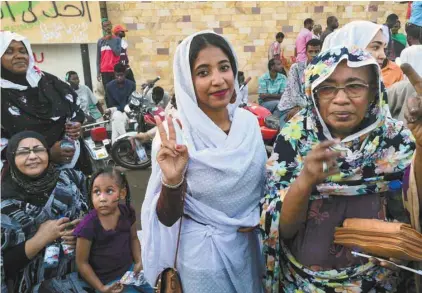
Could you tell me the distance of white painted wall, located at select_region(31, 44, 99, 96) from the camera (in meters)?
10.3

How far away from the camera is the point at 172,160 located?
1688mm

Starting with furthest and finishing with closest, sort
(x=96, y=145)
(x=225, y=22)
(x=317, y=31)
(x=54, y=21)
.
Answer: (x=225, y=22), (x=317, y=31), (x=54, y=21), (x=96, y=145)

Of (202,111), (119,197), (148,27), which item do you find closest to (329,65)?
(202,111)

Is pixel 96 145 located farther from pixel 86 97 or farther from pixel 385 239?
pixel 385 239

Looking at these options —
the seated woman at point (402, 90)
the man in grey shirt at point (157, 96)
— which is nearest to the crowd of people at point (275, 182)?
the seated woman at point (402, 90)

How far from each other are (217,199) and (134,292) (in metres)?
1.08

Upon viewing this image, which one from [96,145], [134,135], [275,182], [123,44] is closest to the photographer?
[275,182]

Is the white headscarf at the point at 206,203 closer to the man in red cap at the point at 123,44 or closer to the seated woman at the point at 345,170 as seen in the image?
the seated woman at the point at 345,170

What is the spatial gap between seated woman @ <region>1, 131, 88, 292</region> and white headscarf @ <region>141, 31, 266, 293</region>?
844mm

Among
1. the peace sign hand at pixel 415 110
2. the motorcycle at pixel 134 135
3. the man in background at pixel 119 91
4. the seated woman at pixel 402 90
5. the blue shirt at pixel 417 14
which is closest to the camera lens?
the peace sign hand at pixel 415 110

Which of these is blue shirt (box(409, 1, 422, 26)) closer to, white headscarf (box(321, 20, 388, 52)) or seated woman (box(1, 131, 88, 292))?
white headscarf (box(321, 20, 388, 52))

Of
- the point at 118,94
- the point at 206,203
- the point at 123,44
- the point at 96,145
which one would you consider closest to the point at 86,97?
the point at 118,94

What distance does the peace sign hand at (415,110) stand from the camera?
1.35m

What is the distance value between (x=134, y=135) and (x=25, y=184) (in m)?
3.99
